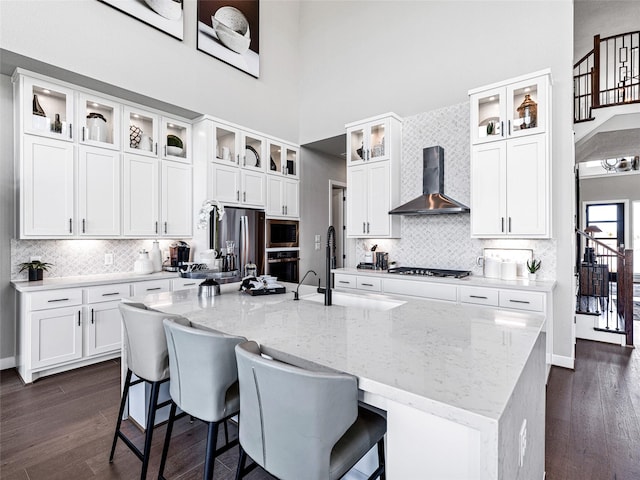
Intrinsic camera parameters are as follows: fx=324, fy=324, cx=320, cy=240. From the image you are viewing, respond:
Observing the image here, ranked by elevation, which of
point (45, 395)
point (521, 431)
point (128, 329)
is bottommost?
point (45, 395)

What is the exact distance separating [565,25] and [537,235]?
223 cm

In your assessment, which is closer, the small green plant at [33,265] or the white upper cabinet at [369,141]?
the small green plant at [33,265]

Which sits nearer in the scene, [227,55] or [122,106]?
[122,106]

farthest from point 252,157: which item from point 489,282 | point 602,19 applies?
point 602,19

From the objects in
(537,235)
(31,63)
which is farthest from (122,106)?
(537,235)

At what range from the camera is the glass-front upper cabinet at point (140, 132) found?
3854 mm

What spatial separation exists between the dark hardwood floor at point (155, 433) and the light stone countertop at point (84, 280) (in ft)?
2.88

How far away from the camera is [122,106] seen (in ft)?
12.5

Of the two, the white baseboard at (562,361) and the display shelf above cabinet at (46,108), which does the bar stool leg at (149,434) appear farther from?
the white baseboard at (562,361)

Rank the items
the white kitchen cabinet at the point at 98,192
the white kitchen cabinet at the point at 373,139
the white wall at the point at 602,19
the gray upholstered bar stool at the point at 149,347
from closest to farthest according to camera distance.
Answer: the gray upholstered bar stool at the point at 149,347
the white kitchen cabinet at the point at 98,192
the white kitchen cabinet at the point at 373,139
the white wall at the point at 602,19

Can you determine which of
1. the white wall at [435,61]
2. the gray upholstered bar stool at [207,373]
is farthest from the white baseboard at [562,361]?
the gray upholstered bar stool at [207,373]

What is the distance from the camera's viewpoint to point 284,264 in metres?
5.30

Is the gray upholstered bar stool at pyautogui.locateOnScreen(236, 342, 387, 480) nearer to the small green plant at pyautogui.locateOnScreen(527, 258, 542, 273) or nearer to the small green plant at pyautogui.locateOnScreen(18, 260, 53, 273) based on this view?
the small green plant at pyautogui.locateOnScreen(527, 258, 542, 273)

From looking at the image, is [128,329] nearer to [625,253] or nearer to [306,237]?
[306,237]
